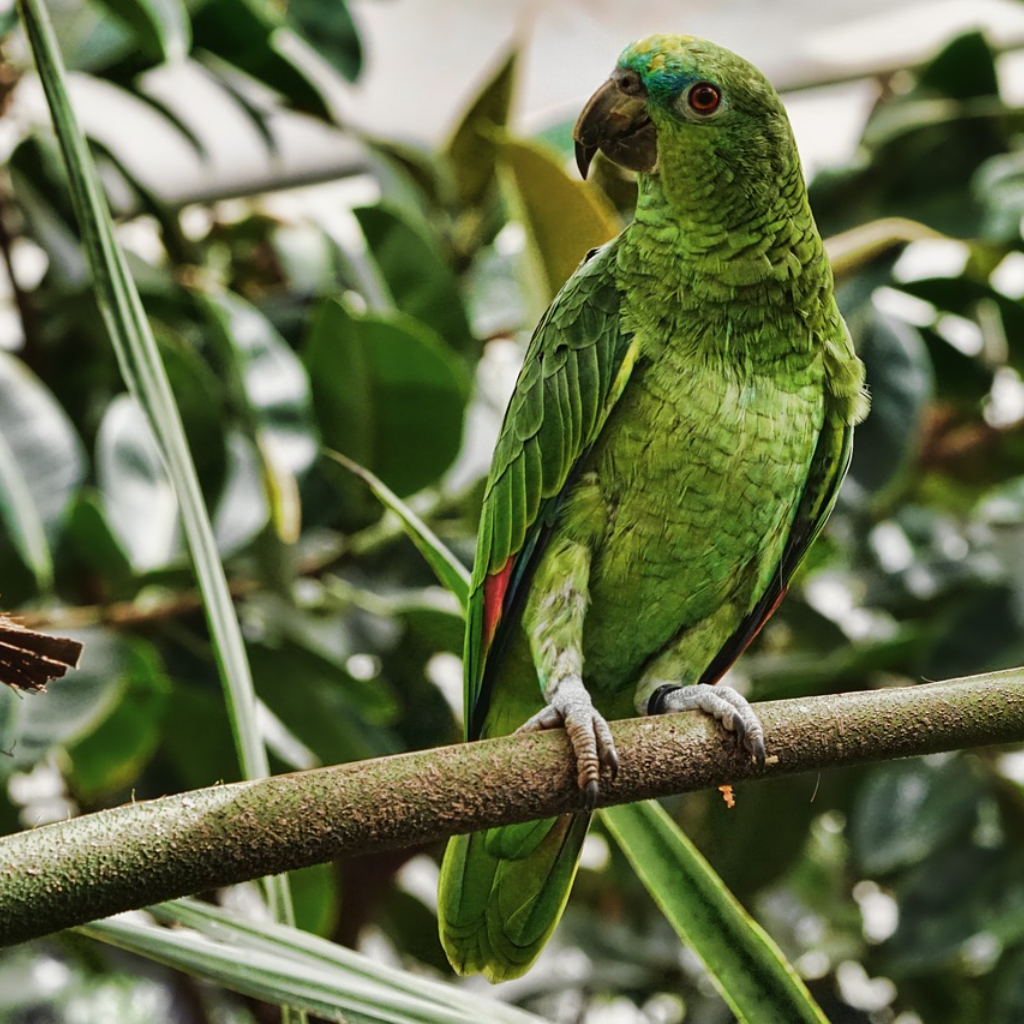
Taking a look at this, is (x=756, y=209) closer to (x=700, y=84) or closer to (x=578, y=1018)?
A: (x=700, y=84)

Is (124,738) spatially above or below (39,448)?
below

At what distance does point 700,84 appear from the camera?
12.1 inches

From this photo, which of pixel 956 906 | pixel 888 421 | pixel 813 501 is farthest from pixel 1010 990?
pixel 813 501

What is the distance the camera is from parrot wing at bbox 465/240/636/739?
1.45ft

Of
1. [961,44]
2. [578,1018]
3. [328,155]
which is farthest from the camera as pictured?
[328,155]

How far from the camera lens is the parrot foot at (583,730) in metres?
0.31

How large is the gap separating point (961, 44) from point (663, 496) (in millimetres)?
713

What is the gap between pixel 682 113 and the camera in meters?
0.32

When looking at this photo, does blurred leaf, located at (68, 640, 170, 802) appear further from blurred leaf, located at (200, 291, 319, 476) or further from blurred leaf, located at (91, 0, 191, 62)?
blurred leaf, located at (91, 0, 191, 62)

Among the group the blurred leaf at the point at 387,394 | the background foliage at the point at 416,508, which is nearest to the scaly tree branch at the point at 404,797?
the background foliage at the point at 416,508

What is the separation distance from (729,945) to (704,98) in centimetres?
23

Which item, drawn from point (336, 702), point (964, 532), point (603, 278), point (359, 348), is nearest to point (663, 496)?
point (603, 278)

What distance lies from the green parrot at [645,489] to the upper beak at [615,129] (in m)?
0.03

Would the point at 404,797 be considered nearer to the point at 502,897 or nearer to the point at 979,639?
the point at 502,897
